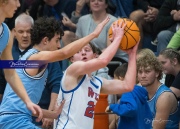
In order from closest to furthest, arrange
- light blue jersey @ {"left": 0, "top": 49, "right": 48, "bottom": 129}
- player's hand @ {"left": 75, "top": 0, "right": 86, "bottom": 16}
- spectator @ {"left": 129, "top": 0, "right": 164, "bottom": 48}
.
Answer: light blue jersey @ {"left": 0, "top": 49, "right": 48, "bottom": 129} < spectator @ {"left": 129, "top": 0, "right": 164, "bottom": 48} < player's hand @ {"left": 75, "top": 0, "right": 86, "bottom": 16}

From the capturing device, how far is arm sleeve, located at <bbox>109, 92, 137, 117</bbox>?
22.8ft

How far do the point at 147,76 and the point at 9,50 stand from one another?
7.93 ft

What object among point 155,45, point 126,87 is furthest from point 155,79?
point 155,45

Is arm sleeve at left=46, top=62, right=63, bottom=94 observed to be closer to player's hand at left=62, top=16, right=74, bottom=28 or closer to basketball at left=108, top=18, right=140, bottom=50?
player's hand at left=62, top=16, right=74, bottom=28

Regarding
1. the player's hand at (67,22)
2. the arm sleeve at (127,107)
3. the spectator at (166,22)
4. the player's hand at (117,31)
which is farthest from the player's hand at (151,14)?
the player's hand at (117,31)

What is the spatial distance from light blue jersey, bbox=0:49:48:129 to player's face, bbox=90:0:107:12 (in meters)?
3.43

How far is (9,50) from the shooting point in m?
5.77

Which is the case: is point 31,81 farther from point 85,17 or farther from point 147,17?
point 147,17

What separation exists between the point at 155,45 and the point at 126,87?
3.80 m

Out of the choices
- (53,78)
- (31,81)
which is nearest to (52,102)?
(53,78)

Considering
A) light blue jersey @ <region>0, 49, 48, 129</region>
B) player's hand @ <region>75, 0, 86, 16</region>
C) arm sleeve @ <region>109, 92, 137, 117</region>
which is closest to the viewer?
light blue jersey @ <region>0, 49, 48, 129</region>

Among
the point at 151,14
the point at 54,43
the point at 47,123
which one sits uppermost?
the point at 151,14

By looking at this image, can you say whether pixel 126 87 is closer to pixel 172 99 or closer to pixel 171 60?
pixel 172 99

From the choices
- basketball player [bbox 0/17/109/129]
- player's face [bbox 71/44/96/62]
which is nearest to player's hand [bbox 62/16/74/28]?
player's face [bbox 71/44/96/62]
